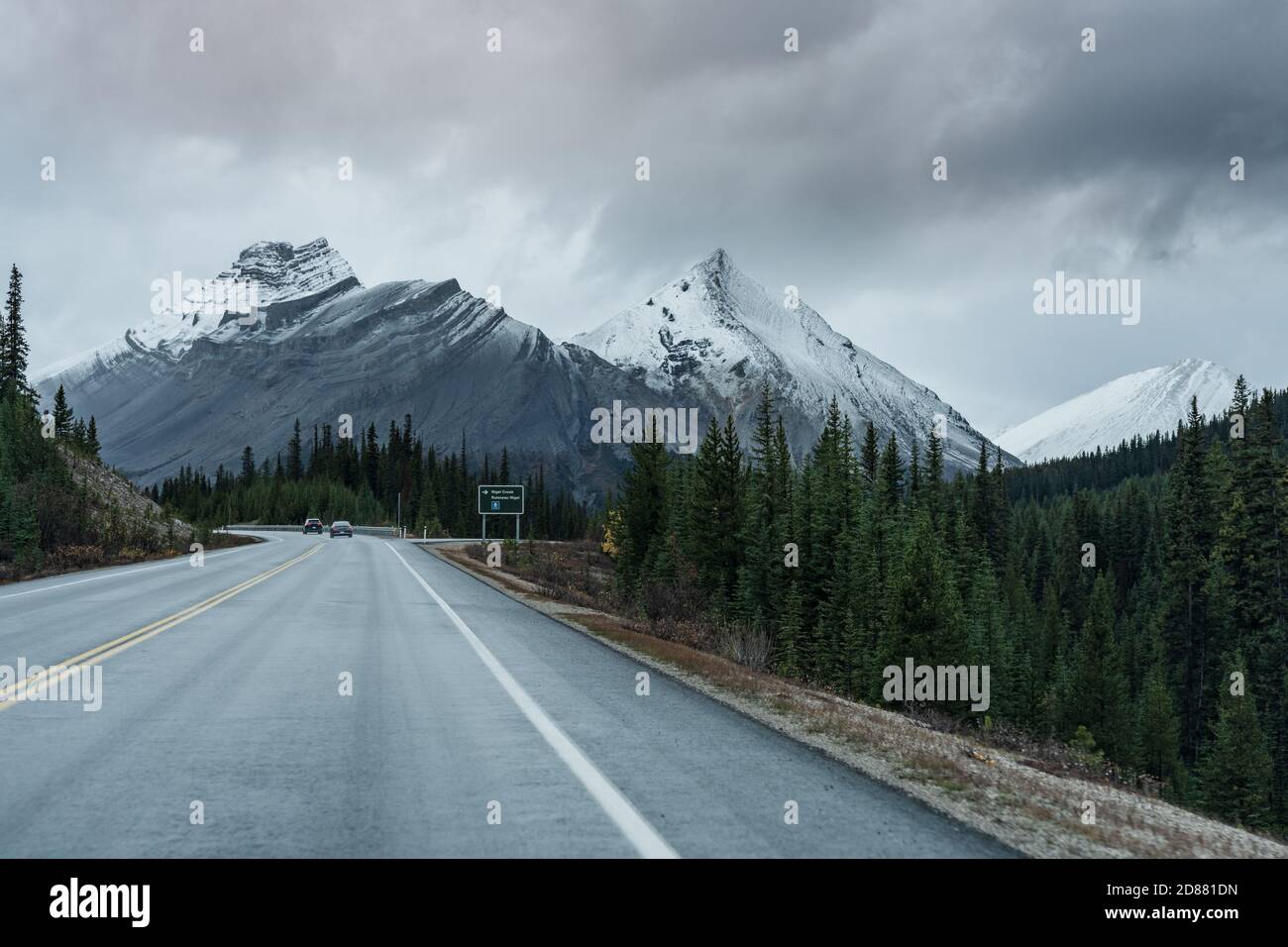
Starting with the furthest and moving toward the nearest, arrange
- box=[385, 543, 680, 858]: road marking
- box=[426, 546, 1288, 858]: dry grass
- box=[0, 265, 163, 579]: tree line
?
box=[0, 265, 163, 579]: tree line < box=[426, 546, 1288, 858]: dry grass < box=[385, 543, 680, 858]: road marking

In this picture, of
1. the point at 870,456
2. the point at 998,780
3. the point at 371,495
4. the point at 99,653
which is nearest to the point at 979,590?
the point at 870,456

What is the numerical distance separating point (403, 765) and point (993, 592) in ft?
257

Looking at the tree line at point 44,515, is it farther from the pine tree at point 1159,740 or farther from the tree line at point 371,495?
the tree line at point 371,495

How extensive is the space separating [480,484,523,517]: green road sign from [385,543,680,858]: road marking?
50.1 meters

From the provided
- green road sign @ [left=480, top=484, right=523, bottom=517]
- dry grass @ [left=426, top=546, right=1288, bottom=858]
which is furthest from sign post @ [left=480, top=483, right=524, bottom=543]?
dry grass @ [left=426, top=546, right=1288, bottom=858]

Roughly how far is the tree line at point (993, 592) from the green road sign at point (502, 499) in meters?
9.74

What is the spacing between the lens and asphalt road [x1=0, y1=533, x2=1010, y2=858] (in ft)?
15.0

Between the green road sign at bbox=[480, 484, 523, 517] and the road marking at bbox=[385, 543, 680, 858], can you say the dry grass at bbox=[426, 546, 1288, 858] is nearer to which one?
the road marking at bbox=[385, 543, 680, 858]

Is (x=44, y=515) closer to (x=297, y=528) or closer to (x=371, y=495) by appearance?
(x=297, y=528)

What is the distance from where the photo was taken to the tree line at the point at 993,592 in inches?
2016

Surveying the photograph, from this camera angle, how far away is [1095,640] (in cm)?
7488

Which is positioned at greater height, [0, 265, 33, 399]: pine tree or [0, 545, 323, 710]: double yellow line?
[0, 265, 33, 399]: pine tree
